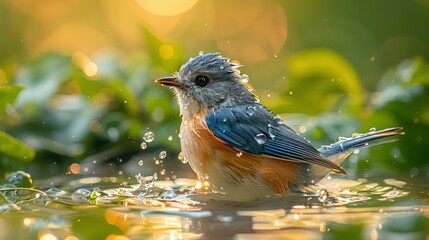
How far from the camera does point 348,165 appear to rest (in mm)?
5238

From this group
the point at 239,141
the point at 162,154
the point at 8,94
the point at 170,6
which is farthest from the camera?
the point at 170,6

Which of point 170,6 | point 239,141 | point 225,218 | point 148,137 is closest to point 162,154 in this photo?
point 148,137

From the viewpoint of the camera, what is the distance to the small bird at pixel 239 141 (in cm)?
445

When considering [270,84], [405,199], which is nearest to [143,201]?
[405,199]

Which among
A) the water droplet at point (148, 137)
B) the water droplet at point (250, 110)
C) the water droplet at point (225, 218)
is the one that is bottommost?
the water droplet at point (225, 218)

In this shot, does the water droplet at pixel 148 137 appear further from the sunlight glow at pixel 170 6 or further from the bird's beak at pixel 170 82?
the sunlight glow at pixel 170 6

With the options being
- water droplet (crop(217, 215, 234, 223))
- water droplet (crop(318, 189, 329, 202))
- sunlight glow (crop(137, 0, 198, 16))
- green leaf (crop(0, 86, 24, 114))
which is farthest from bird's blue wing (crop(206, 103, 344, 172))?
sunlight glow (crop(137, 0, 198, 16))

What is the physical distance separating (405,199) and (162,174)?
62.5 inches

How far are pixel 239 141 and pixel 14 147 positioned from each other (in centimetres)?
125

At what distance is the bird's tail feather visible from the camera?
4.89 meters

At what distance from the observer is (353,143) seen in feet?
16.1

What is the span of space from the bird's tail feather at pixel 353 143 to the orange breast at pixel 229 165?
1.29 ft

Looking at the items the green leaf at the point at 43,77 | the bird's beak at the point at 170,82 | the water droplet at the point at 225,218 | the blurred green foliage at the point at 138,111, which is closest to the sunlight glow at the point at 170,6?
the blurred green foliage at the point at 138,111

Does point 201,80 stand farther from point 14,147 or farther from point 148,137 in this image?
point 14,147
